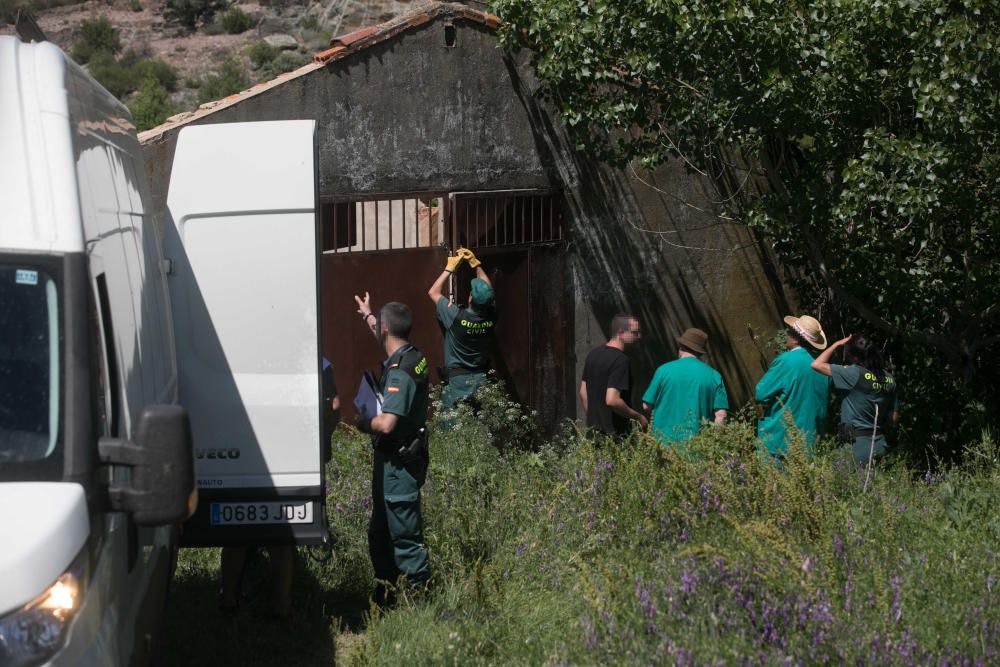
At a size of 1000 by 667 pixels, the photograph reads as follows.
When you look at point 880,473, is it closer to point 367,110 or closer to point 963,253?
point 963,253

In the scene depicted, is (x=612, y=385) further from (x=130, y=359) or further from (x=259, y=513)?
(x=130, y=359)

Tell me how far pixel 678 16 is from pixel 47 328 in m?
5.62

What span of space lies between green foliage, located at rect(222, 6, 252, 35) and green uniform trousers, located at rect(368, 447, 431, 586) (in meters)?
32.8

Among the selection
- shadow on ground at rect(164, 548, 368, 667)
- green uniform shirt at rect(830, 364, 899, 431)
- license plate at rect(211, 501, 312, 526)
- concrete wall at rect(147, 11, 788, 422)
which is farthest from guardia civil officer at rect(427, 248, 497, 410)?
license plate at rect(211, 501, 312, 526)

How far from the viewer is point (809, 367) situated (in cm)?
820

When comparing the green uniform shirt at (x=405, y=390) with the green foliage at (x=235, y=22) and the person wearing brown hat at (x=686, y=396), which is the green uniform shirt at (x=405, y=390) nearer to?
the person wearing brown hat at (x=686, y=396)

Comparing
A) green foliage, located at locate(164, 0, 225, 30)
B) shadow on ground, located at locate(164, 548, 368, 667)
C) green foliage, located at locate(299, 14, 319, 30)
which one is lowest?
shadow on ground, located at locate(164, 548, 368, 667)

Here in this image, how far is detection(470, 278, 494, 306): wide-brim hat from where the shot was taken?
9.03 metres

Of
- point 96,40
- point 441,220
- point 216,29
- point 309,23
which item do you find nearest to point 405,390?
point 441,220

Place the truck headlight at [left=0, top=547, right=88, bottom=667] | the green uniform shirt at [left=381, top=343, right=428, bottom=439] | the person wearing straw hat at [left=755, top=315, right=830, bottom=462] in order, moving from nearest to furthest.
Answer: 1. the truck headlight at [left=0, top=547, right=88, bottom=667]
2. the green uniform shirt at [left=381, top=343, right=428, bottom=439]
3. the person wearing straw hat at [left=755, top=315, right=830, bottom=462]

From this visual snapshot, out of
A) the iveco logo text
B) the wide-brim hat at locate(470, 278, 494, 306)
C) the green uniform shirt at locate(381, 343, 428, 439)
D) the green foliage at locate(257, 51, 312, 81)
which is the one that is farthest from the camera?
the green foliage at locate(257, 51, 312, 81)

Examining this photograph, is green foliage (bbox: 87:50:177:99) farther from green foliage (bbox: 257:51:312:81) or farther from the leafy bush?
green foliage (bbox: 257:51:312:81)

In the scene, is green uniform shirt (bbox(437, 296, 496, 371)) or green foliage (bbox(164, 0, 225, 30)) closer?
green uniform shirt (bbox(437, 296, 496, 371))

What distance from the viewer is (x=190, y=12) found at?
37469mm
